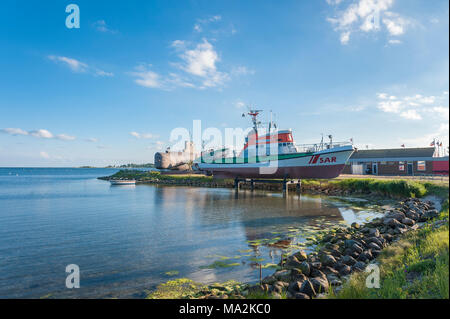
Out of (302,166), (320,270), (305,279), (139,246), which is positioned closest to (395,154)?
(302,166)

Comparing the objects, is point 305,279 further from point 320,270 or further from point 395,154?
point 395,154

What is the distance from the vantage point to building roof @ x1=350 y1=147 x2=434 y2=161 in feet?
106

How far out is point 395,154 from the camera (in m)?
34.9

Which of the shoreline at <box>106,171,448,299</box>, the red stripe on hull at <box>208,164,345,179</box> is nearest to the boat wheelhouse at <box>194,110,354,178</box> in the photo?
the red stripe on hull at <box>208,164,345,179</box>

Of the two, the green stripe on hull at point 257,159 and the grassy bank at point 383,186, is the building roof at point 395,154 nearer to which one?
the grassy bank at point 383,186

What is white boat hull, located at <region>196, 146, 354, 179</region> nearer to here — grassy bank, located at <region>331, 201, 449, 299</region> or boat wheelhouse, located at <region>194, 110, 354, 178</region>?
boat wheelhouse, located at <region>194, 110, 354, 178</region>

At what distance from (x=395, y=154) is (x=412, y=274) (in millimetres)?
36645

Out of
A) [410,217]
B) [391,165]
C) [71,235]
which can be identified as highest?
[391,165]

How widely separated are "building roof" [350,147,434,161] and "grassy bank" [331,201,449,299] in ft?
103

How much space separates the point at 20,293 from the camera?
6258 millimetres
